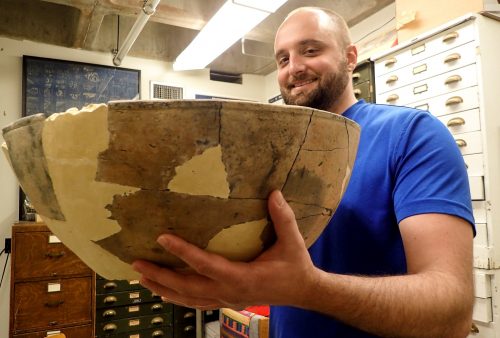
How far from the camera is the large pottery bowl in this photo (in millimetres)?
345

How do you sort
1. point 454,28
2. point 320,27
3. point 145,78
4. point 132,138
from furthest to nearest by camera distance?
point 145,78 < point 454,28 < point 320,27 < point 132,138

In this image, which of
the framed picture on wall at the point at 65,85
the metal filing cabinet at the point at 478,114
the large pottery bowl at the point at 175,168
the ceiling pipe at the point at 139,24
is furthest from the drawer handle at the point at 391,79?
the framed picture on wall at the point at 65,85

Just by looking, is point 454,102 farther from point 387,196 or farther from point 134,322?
point 134,322

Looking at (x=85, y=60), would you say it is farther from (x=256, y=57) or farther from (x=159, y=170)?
(x=159, y=170)

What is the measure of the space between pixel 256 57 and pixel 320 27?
126 inches

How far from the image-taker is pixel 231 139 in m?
0.35

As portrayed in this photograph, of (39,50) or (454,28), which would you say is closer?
(454,28)

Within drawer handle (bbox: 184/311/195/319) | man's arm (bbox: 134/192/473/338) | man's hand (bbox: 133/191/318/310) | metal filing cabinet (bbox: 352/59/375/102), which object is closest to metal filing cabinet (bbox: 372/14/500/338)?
metal filing cabinet (bbox: 352/59/375/102)

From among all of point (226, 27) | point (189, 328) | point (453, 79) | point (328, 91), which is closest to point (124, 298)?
point (189, 328)

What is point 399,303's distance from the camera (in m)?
0.51

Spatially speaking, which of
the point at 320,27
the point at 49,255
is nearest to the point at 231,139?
the point at 320,27

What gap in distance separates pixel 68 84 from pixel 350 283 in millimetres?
3714

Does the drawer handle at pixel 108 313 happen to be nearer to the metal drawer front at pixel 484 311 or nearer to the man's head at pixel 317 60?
the metal drawer front at pixel 484 311

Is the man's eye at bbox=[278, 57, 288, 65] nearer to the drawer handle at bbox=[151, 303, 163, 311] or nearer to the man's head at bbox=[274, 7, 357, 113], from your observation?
the man's head at bbox=[274, 7, 357, 113]
